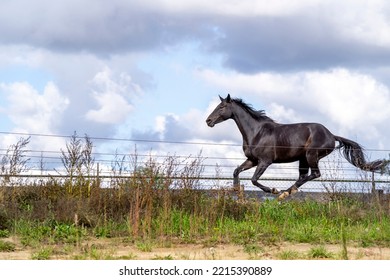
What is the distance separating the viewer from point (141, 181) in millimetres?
14328

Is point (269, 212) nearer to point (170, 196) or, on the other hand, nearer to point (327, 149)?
point (170, 196)

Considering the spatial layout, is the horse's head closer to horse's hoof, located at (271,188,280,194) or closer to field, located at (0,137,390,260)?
horse's hoof, located at (271,188,280,194)

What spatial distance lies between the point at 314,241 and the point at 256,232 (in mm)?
984

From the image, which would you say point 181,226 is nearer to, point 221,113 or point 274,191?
point 274,191

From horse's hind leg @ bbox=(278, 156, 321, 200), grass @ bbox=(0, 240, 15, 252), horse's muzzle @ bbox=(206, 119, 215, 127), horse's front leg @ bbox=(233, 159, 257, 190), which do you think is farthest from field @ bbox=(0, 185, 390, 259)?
horse's muzzle @ bbox=(206, 119, 215, 127)

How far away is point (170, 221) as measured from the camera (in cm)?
1357

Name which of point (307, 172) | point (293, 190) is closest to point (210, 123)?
point (293, 190)

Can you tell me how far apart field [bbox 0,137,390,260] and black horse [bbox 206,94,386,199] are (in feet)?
13.0

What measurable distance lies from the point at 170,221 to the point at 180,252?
7.55 feet

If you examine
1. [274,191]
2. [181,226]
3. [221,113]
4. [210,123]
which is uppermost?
[221,113]
